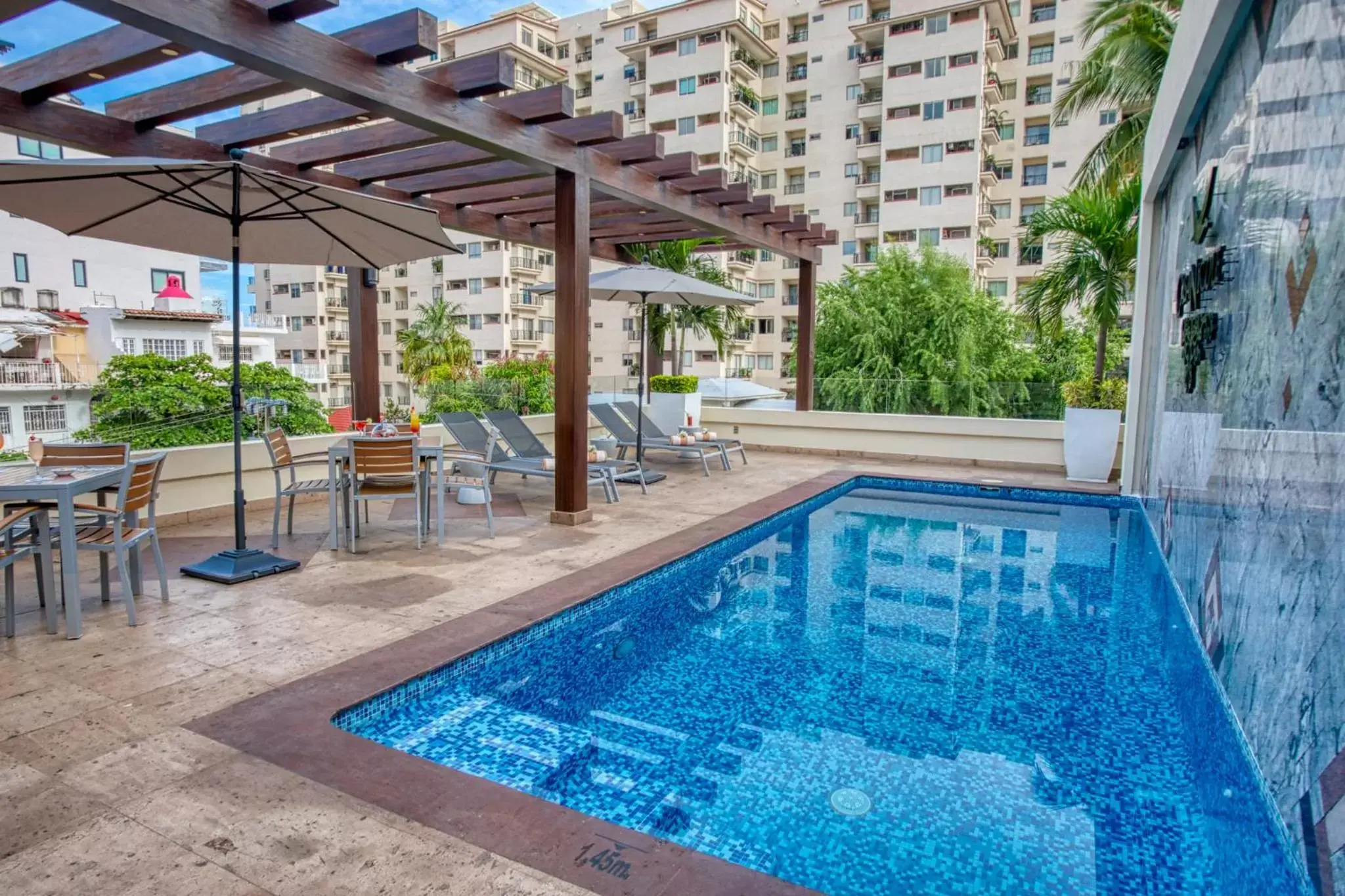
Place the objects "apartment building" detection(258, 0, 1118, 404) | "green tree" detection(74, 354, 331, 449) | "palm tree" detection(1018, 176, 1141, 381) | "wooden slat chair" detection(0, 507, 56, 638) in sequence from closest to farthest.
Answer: "wooden slat chair" detection(0, 507, 56, 638), "palm tree" detection(1018, 176, 1141, 381), "green tree" detection(74, 354, 331, 449), "apartment building" detection(258, 0, 1118, 404)

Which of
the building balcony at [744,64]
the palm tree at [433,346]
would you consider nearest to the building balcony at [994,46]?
the building balcony at [744,64]

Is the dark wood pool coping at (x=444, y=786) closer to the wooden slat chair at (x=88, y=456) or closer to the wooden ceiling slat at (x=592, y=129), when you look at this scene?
the wooden slat chair at (x=88, y=456)

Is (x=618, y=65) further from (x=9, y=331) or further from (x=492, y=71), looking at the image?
(x=492, y=71)

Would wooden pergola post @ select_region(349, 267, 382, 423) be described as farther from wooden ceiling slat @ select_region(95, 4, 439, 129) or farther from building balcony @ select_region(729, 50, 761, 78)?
building balcony @ select_region(729, 50, 761, 78)

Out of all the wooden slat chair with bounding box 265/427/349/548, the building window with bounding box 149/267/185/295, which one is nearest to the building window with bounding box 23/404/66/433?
the building window with bounding box 149/267/185/295

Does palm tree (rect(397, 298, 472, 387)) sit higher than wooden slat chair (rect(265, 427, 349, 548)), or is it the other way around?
palm tree (rect(397, 298, 472, 387))

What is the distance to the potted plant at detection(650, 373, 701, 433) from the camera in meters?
12.8

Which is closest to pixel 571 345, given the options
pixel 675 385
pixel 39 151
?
pixel 675 385

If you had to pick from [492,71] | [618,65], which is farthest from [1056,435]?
Answer: [618,65]

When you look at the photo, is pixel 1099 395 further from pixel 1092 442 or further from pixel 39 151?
pixel 39 151

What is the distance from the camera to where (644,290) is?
9094 mm

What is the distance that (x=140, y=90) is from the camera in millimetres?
5840

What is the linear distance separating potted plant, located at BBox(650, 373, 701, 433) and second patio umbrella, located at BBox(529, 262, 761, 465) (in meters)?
1.91

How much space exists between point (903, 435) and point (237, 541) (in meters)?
9.76
